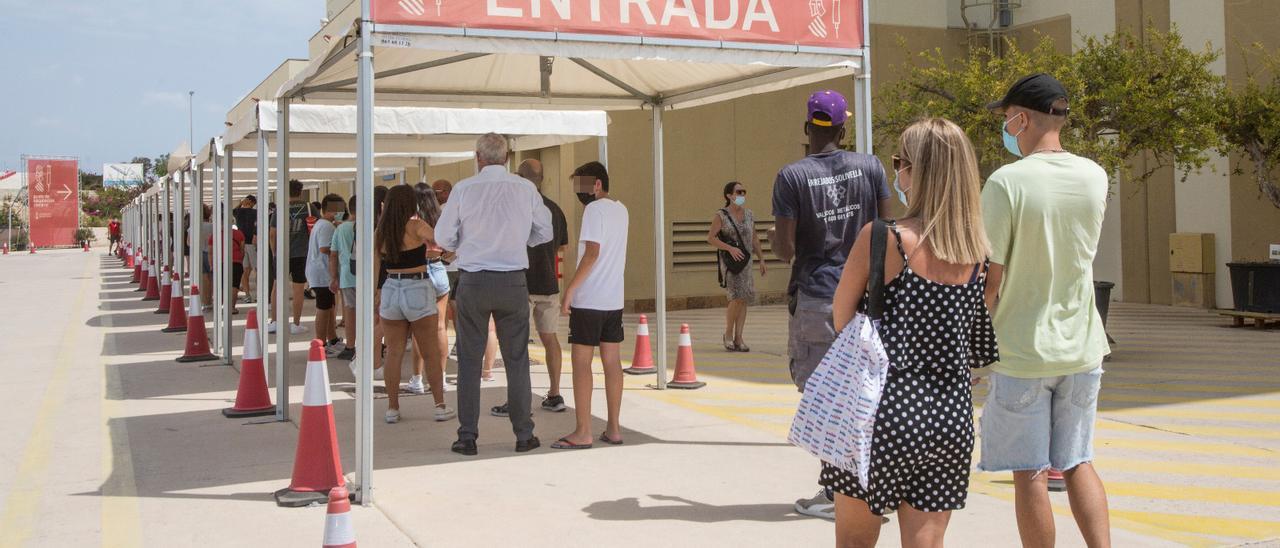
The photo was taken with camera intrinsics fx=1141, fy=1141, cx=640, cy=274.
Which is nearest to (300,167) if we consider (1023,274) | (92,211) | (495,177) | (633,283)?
(633,283)

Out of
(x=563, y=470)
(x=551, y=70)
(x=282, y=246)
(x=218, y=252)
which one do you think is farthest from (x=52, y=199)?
(x=563, y=470)

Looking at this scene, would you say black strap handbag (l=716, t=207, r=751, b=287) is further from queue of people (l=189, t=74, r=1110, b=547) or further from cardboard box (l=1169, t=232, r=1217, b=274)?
cardboard box (l=1169, t=232, r=1217, b=274)

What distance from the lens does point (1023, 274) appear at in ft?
12.8

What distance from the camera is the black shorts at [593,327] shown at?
7.30 m

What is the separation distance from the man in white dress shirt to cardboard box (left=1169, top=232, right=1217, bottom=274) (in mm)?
14076

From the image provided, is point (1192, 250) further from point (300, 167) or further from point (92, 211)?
point (92, 211)

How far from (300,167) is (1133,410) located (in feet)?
42.5

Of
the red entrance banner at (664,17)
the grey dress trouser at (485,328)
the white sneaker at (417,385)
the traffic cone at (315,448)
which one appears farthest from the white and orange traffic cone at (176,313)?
the red entrance banner at (664,17)

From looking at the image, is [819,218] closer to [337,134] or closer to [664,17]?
[664,17]

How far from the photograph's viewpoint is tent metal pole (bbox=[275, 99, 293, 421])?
7766 mm

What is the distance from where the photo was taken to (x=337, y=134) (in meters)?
11.8

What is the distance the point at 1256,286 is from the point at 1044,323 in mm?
12600

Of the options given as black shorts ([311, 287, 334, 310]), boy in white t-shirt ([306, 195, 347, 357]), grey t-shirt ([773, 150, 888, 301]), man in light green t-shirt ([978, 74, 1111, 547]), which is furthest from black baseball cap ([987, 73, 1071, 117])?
black shorts ([311, 287, 334, 310])

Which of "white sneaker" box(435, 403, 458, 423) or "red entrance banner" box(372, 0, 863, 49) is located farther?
"white sneaker" box(435, 403, 458, 423)
